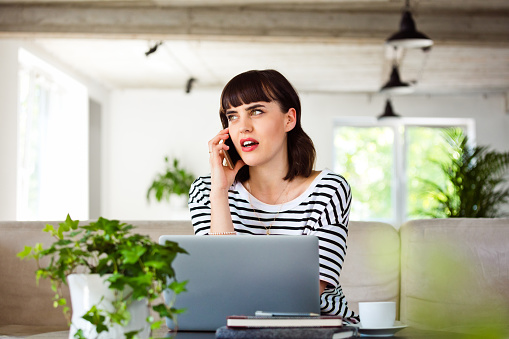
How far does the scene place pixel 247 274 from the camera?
4.09 feet

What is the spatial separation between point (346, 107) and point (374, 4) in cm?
425

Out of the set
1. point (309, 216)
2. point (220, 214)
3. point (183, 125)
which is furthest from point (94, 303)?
point (183, 125)

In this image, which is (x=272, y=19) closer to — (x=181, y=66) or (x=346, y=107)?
(x=181, y=66)

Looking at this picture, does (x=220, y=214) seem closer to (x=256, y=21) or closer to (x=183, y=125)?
(x=256, y=21)

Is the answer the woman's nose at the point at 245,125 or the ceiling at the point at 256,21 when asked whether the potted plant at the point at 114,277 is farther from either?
the ceiling at the point at 256,21

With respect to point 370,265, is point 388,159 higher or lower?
higher

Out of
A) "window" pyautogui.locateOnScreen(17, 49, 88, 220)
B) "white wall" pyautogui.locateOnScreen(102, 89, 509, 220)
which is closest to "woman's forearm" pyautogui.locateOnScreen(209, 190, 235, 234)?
"window" pyautogui.locateOnScreen(17, 49, 88, 220)

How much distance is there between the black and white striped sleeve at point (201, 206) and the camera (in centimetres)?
209

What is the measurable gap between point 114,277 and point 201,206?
1138 mm

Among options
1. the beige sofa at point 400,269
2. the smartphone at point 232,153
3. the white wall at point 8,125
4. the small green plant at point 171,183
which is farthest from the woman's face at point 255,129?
the small green plant at point 171,183

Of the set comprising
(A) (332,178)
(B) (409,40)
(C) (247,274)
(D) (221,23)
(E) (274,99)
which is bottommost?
(C) (247,274)

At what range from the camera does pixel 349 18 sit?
22.0ft

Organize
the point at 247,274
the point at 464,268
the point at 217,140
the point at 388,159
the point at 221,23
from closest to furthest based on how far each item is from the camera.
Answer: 1. the point at 247,274
2. the point at 217,140
3. the point at 464,268
4. the point at 221,23
5. the point at 388,159

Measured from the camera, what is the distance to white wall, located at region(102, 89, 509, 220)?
10531mm
